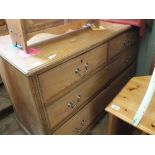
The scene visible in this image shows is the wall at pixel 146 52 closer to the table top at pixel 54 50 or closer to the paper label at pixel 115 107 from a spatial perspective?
the table top at pixel 54 50

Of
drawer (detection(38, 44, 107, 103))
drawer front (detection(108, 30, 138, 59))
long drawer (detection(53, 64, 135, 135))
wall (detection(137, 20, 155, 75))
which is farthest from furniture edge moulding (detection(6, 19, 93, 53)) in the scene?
wall (detection(137, 20, 155, 75))

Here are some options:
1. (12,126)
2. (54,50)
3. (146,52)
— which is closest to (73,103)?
(54,50)

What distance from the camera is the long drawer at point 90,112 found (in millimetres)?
1201

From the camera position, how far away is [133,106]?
981 mm

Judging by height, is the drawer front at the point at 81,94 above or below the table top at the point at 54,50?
below

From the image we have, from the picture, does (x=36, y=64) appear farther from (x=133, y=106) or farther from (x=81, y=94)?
(x=133, y=106)

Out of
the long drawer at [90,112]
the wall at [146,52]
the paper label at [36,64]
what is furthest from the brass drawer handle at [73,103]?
the wall at [146,52]
